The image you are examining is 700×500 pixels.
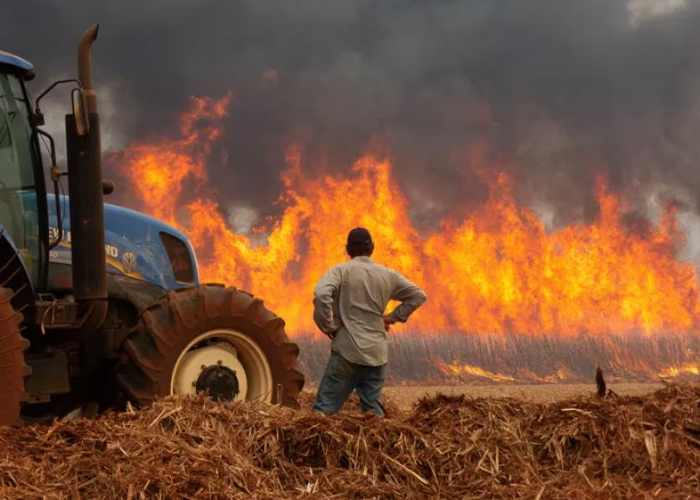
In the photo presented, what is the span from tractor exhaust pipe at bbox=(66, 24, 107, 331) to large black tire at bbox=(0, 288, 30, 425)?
1.08 metres

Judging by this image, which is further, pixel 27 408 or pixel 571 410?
pixel 27 408

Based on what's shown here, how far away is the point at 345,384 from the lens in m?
8.35

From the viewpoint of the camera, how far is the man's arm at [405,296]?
853 cm

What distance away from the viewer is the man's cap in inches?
332

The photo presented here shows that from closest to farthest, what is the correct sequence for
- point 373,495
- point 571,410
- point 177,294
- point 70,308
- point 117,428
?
1. point 373,495
2. point 117,428
3. point 571,410
4. point 70,308
5. point 177,294

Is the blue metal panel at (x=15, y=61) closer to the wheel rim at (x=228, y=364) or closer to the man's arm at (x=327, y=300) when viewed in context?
the wheel rim at (x=228, y=364)

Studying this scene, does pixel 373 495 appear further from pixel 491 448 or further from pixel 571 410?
pixel 571 410

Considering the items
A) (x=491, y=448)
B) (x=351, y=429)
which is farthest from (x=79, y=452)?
(x=491, y=448)

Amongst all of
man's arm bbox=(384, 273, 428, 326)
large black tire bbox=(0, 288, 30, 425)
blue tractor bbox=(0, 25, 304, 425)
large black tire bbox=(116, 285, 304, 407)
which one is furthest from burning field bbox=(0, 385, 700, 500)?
blue tractor bbox=(0, 25, 304, 425)

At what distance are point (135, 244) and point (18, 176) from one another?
159cm

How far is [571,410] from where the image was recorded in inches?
269

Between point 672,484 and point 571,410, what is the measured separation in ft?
3.55

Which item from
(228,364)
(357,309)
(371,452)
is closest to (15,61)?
(228,364)

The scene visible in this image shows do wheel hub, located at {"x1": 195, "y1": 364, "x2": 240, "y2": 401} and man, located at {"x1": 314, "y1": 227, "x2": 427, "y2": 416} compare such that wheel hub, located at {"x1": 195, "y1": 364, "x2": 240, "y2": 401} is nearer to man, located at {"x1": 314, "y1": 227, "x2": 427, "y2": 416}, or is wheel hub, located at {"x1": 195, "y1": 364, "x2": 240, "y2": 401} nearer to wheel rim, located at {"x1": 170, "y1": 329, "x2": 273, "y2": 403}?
wheel rim, located at {"x1": 170, "y1": 329, "x2": 273, "y2": 403}
